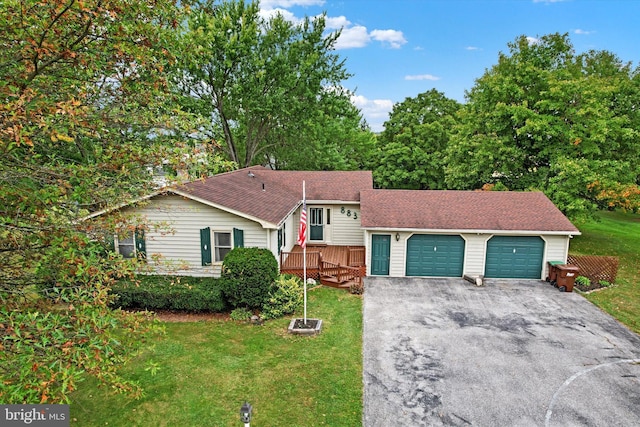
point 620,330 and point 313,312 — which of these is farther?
point 313,312

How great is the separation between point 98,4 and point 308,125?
23.1 metres

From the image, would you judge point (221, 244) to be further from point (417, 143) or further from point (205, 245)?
point (417, 143)

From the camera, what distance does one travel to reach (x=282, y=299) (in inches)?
498

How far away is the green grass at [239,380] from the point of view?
7711mm

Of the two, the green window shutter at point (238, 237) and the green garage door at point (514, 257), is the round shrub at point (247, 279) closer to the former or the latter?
the green window shutter at point (238, 237)

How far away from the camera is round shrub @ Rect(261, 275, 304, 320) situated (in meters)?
12.3

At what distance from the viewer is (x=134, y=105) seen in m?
6.13

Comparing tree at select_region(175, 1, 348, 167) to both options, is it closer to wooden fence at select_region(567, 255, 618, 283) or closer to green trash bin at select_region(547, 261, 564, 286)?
green trash bin at select_region(547, 261, 564, 286)

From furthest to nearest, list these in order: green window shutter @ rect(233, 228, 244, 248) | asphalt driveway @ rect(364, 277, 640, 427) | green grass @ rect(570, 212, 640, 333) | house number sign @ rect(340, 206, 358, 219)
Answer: house number sign @ rect(340, 206, 358, 219), green window shutter @ rect(233, 228, 244, 248), green grass @ rect(570, 212, 640, 333), asphalt driveway @ rect(364, 277, 640, 427)

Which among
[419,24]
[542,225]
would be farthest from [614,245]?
[419,24]

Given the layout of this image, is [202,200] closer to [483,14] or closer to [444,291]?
[444,291]

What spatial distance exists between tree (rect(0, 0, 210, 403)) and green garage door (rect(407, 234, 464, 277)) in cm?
1189

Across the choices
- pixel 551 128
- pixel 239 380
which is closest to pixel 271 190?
pixel 239 380

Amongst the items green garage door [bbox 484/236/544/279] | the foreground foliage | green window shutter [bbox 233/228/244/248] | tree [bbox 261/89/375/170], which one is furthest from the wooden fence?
tree [bbox 261/89/375/170]
